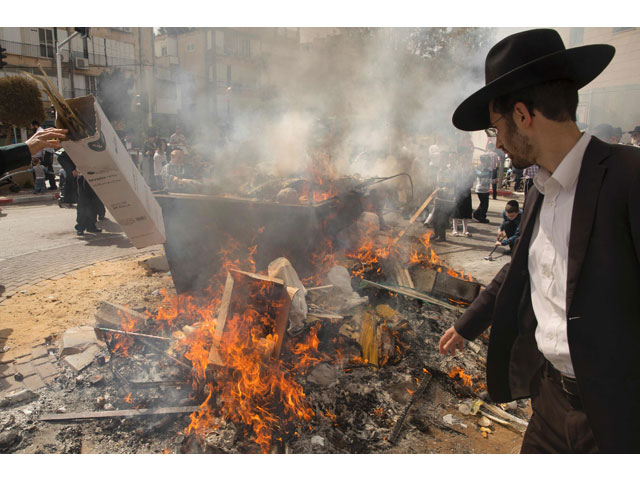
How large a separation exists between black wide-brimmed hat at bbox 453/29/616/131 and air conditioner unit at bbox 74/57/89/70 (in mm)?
37222

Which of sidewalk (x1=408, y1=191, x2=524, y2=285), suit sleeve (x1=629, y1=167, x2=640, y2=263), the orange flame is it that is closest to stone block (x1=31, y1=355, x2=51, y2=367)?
the orange flame

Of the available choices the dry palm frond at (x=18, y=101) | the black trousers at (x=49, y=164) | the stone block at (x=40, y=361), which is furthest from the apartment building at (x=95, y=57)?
the stone block at (x=40, y=361)

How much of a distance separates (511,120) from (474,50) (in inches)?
458

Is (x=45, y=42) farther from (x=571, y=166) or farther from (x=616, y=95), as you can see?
(x=616, y=95)

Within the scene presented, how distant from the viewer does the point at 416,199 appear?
12.4m

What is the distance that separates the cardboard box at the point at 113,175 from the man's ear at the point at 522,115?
2430 millimetres

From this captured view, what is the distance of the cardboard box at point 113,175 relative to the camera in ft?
8.38

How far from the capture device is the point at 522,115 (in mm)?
1686

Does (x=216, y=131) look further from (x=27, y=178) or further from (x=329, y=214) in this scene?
(x=329, y=214)

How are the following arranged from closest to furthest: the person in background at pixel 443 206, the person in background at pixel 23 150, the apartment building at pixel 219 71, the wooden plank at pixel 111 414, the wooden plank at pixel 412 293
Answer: the person in background at pixel 23 150 → the wooden plank at pixel 111 414 → the wooden plank at pixel 412 293 → the person in background at pixel 443 206 → the apartment building at pixel 219 71

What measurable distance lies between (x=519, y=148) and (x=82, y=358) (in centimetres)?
419

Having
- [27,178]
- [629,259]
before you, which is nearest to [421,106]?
[629,259]

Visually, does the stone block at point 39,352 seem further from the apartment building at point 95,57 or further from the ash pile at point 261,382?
the apartment building at point 95,57

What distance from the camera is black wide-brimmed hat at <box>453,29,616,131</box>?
1.59m
